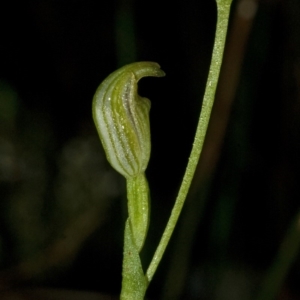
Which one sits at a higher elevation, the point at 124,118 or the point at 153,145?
the point at 124,118

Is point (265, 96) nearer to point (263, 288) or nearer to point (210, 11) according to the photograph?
point (210, 11)

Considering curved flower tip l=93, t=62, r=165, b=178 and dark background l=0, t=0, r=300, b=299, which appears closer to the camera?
curved flower tip l=93, t=62, r=165, b=178

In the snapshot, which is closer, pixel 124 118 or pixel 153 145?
pixel 124 118

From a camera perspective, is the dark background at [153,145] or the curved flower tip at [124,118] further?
the dark background at [153,145]

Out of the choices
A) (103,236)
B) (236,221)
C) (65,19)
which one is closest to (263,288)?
(236,221)
